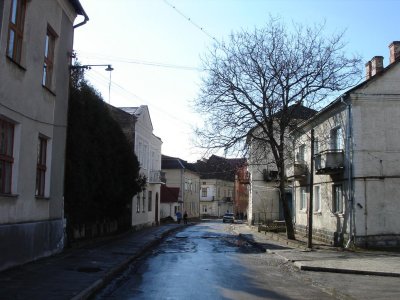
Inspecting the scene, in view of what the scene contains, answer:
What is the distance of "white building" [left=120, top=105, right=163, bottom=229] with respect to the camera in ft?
116

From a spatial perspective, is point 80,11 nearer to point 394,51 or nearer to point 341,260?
point 341,260

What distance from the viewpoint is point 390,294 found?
10.5 metres

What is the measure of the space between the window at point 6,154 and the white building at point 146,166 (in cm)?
2122

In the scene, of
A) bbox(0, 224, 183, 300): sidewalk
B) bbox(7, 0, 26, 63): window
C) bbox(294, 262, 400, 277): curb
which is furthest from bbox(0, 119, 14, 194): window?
bbox(294, 262, 400, 277): curb

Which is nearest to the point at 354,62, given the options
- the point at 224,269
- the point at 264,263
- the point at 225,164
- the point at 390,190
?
the point at 390,190

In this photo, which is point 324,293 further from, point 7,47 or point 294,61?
point 294,61

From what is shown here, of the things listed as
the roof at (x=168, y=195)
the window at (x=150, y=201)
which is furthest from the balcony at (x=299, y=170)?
the roof at (x=168, y=195)

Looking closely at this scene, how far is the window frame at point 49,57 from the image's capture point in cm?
1484

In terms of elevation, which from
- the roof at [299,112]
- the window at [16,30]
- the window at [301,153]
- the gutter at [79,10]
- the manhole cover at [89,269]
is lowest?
the manhole cover at [89,269]

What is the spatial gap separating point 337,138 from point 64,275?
16.1 metres

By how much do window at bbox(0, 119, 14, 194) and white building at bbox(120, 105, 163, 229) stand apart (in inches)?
835

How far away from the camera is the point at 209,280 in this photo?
1173cm

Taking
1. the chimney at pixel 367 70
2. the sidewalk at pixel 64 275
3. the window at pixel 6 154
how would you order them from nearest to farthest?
the sidewalk at pixel 64 275, the window at pixel 6 154, the chimney at pixel 367 70

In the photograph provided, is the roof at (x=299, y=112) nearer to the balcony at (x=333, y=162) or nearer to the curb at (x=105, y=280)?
the balcony at (x=333, y=162)
